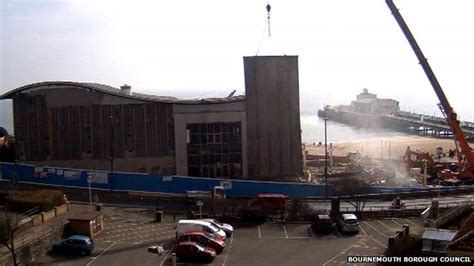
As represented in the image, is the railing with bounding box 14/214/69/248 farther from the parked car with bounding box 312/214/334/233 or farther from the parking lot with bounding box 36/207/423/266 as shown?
the parked car with bounding box 312/214/334/233

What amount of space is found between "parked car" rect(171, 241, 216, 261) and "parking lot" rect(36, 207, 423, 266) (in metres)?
0.33

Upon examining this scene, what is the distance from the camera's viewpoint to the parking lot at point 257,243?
15.3m

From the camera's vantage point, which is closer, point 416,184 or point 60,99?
point 60,99

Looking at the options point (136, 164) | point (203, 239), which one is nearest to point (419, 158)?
point (136, 164)

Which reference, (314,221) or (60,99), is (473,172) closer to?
(314,221)

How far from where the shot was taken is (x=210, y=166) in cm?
2917

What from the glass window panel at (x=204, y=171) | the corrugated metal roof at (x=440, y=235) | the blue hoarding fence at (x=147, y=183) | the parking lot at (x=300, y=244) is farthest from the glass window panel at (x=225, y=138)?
the corrugated metal roof at (x=440, y=235)

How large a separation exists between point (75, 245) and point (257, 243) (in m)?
5.43

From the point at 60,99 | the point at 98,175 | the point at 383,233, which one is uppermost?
the point at 60,99

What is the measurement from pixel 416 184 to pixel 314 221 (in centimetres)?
1591

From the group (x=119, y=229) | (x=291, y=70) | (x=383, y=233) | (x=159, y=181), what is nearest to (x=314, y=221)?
(x=383, y=233)

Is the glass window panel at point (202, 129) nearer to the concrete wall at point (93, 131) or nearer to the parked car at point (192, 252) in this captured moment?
the concrete wall at point (93, 131)

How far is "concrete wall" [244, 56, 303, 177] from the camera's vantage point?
29.4m

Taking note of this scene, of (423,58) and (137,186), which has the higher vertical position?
(423,58)
